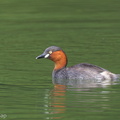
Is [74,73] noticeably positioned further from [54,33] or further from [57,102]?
[54,33]

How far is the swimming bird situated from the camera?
14.7 metres

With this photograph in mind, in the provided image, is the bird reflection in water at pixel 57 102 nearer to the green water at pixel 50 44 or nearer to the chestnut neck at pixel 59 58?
the green water at pixel 50 44

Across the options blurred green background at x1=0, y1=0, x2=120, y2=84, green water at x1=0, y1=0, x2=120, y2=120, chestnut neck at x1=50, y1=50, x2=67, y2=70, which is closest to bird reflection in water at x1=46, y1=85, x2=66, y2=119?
green water at x1=0, y1=0, x2=120, y2=120

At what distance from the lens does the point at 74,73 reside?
15078 mm

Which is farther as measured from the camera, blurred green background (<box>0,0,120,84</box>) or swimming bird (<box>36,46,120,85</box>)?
blurred green background (<box>0,0,120,84</box>)

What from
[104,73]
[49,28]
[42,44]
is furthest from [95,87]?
[49,28]

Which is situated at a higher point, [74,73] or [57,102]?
[74,73]

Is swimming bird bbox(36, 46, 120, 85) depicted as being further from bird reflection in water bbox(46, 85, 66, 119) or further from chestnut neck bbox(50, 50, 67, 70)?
bird reflection in water bbox(46, 85, 66, 119)

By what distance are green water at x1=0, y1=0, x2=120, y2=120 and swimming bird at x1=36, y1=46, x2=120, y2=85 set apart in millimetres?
280

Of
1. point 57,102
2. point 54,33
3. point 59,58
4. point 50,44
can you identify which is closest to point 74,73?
point 59,58

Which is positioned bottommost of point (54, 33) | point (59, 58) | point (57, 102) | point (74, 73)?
point (57, 102)

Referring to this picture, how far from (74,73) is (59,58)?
70cm

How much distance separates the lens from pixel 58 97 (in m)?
12.8

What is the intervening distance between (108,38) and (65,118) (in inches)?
335
